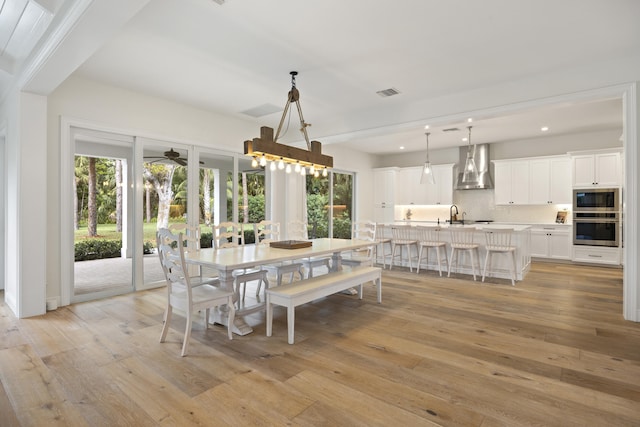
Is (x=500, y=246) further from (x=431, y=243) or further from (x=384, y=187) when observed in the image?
(x=384, y=187)

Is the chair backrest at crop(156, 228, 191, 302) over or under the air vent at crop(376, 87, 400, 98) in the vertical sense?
under

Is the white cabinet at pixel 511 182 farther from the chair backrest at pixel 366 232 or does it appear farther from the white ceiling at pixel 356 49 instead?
the chair backrest at pixel 366 232

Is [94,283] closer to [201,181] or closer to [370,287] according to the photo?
[201,181]

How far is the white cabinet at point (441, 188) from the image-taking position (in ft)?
28.4

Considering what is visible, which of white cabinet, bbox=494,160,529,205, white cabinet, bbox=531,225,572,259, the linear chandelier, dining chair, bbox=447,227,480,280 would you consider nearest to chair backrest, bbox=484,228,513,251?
dining chair, bbox=447,227,480,280

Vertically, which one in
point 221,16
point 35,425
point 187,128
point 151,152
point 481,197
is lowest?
point 35,425

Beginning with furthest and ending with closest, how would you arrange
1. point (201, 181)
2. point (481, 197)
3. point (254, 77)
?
point (481, 197) → point (201, 181) → point (254, 77)

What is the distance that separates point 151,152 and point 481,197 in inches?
295

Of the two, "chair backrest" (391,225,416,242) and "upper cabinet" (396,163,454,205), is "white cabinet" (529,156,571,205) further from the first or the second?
"chair backrest" (391,225,416,242)

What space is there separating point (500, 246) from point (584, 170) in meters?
3.04

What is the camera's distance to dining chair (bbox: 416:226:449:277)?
6.09 m

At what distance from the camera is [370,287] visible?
5191 mm

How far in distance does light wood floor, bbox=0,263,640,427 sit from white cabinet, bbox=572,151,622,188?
370cm

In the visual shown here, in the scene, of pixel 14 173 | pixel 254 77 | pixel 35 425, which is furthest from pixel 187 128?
pixel 35 425
